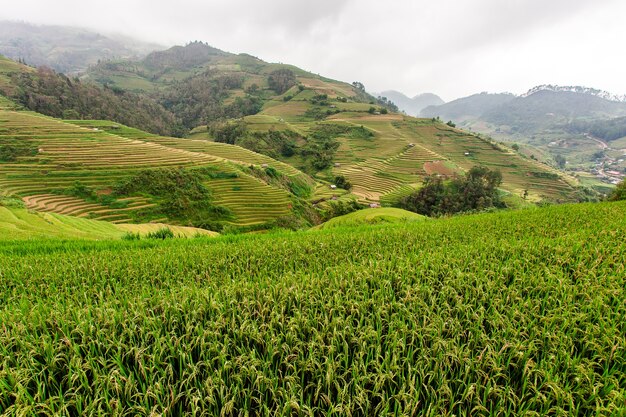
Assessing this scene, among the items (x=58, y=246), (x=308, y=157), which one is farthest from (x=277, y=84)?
(x=58, y=246)

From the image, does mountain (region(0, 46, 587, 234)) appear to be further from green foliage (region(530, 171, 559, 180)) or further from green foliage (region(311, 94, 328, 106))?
green foliage (region(311, 94, 328, 106))

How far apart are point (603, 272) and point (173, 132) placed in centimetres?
12313

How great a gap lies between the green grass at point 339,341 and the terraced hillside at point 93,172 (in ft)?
117

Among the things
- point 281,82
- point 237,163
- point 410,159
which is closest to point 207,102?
point 281,82

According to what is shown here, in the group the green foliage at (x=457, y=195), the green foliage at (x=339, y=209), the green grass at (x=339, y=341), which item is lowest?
the green foliage at (x=339, y=209)

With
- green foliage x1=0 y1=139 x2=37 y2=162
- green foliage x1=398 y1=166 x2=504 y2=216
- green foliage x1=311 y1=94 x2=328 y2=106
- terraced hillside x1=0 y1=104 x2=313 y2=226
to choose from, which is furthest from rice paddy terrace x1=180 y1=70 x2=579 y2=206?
green foliage x1=0 y1=139 x2=37 y2=162

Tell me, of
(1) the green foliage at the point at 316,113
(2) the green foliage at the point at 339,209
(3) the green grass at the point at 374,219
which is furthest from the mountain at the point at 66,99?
(3) the green grass at the point at 374,219

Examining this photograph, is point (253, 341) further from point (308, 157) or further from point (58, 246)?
point (308, 157)

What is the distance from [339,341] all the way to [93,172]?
48787 millimetres

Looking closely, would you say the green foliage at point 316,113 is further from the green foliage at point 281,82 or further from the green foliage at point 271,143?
the green foliage at point 281,82

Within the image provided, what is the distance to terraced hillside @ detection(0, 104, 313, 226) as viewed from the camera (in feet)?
119

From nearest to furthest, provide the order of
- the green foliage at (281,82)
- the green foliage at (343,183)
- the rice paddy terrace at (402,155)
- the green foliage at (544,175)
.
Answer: the green foliage at (343,183), the rice paddy terrace at (402,155), the green foliage at (544,175), the green foliage at (281,82)

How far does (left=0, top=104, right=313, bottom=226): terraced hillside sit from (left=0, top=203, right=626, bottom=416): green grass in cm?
3577

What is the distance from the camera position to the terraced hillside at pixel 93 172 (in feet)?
119
